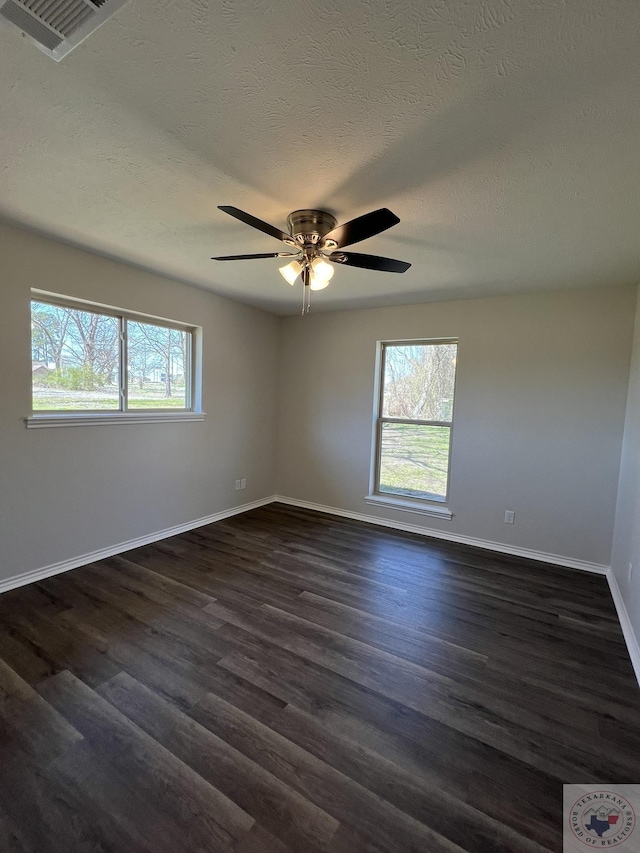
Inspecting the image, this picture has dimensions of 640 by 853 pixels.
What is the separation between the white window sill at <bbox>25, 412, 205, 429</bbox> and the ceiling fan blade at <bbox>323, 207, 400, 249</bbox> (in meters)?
2.30

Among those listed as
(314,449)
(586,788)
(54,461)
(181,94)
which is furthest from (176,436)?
(586,788)

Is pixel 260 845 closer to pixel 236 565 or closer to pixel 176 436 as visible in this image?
pixel 236 565

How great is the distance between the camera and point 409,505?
4.05 meters

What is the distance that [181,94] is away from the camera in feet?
4.15

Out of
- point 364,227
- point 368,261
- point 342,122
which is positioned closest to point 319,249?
point 368,261

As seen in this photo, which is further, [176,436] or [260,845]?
[176,436]

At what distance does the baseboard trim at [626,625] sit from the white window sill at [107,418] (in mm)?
3775

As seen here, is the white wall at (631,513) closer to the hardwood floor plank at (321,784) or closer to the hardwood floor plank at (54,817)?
the hardwood floor plank at (321,784)

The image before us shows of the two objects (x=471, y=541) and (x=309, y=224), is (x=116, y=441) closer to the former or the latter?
(x=309, y=224)

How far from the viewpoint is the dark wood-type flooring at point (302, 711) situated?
4.02 ft

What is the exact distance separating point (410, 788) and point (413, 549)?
2246 millimetres

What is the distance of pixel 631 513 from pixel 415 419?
79.8 inches

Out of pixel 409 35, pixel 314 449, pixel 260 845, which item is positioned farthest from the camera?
pixel 314 449

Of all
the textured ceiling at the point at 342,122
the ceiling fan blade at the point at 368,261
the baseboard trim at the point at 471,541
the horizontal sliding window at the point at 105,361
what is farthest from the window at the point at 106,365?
the ceiling fan blade at the point at 368,261
